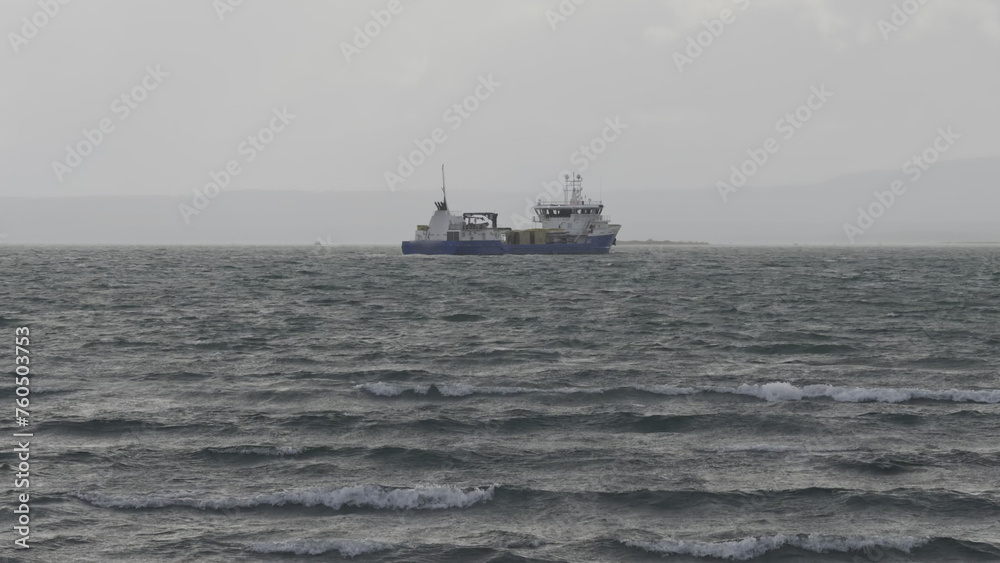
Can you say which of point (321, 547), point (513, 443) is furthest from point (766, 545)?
point (513, 443)

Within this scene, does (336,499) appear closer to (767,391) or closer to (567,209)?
(767,391)

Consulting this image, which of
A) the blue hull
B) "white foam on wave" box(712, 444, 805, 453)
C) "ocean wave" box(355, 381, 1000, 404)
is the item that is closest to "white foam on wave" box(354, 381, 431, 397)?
"ocean wave" box(355, 381, 1000, 404)

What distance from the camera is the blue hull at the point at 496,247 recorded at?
126m

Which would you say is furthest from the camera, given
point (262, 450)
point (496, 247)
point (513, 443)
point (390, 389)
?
point (496, 247)

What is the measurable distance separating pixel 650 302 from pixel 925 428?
2867 cm

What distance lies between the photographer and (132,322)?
34.0m

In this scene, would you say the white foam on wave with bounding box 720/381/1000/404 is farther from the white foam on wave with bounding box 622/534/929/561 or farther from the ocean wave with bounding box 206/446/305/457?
the ocean wave with bounding box 206/446/305/457

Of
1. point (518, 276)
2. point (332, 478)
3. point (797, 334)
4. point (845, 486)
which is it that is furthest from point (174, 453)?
point (518, 276)

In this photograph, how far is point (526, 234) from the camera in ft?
429

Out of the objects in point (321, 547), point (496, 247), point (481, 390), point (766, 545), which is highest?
point (496, 247)

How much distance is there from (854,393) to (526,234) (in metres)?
113

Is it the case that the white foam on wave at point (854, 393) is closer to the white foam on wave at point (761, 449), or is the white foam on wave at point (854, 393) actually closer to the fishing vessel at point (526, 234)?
the white foam on wave at point (761, 449)

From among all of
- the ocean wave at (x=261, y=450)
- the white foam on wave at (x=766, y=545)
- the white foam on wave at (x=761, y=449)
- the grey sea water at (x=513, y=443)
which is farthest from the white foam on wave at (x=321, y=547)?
the white foam on wave at (x=761, y=449)

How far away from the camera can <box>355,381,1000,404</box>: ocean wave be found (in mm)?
18344
